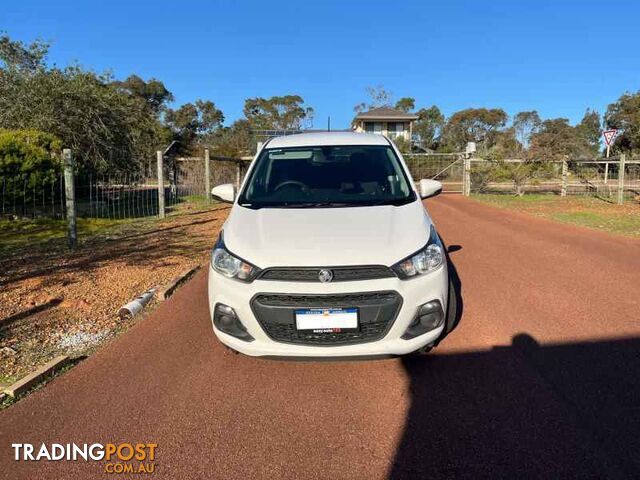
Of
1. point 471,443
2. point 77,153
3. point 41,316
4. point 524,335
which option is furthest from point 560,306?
point 77,153

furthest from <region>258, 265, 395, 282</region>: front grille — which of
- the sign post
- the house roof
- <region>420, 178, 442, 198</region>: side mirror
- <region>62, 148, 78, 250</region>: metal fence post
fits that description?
the house roof

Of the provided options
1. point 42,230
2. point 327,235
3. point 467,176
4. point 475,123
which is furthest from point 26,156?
point 475,123

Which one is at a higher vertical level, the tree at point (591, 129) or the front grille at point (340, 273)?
the tree at point (591, 129)

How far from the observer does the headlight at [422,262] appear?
316 centimetres

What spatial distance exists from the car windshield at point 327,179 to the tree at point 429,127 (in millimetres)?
59215

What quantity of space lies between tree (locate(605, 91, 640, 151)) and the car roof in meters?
36.3

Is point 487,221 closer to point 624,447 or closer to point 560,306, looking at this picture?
point 560,306

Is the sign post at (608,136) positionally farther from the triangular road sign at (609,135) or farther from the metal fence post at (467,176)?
the metal fence post at (467,176)

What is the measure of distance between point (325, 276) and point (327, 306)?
0.19 meters

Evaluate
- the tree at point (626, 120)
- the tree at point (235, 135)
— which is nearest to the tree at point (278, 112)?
the tree at point (235, 135)

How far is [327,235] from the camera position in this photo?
339cm

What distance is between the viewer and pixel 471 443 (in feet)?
8.85

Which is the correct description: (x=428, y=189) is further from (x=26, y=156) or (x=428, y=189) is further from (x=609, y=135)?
(x=609, y=135)

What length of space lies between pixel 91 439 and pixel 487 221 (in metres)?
10.6
